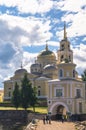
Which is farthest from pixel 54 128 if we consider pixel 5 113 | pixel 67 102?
pixel 5 113

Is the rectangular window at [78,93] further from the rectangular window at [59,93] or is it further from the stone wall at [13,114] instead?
the stone wall at [13,114]

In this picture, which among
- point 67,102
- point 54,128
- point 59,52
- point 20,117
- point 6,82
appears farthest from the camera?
point 6,82

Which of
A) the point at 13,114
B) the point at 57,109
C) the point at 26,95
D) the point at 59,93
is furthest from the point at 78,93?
the point at 13,114

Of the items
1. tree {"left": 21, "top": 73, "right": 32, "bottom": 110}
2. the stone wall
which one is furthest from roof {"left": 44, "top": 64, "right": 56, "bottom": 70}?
the stone wall

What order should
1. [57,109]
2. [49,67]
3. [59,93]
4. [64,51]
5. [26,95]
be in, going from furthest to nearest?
[49,67]
[64,51]
[26,95]
[57,109]
[59,93]

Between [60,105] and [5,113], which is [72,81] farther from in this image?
[5,113]

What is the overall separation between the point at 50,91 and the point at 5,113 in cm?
1134

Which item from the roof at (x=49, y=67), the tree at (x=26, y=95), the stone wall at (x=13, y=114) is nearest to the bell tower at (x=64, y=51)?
the roof at (x=49, y=67)

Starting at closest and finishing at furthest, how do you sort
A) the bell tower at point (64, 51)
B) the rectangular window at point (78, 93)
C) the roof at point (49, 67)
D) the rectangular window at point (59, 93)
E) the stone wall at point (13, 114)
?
the rectangular window at point (59, 93)
the rectangular window at point (78, 93)
the stone wall at point (13, 114)
the bell tower at point (64, 51)
the roof at point (49, 67)

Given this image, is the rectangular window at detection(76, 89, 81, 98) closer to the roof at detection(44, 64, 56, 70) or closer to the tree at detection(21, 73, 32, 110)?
the tree at detection(21, 73, 32, 110)

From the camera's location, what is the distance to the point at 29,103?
6912cm

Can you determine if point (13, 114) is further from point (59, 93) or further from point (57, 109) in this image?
point (59, 93)

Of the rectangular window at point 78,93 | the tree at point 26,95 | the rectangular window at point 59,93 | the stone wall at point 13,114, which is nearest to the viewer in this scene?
the rectangular window at point 59,93

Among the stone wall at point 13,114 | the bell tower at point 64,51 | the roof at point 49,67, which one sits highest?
the bell tower at point 64,51
